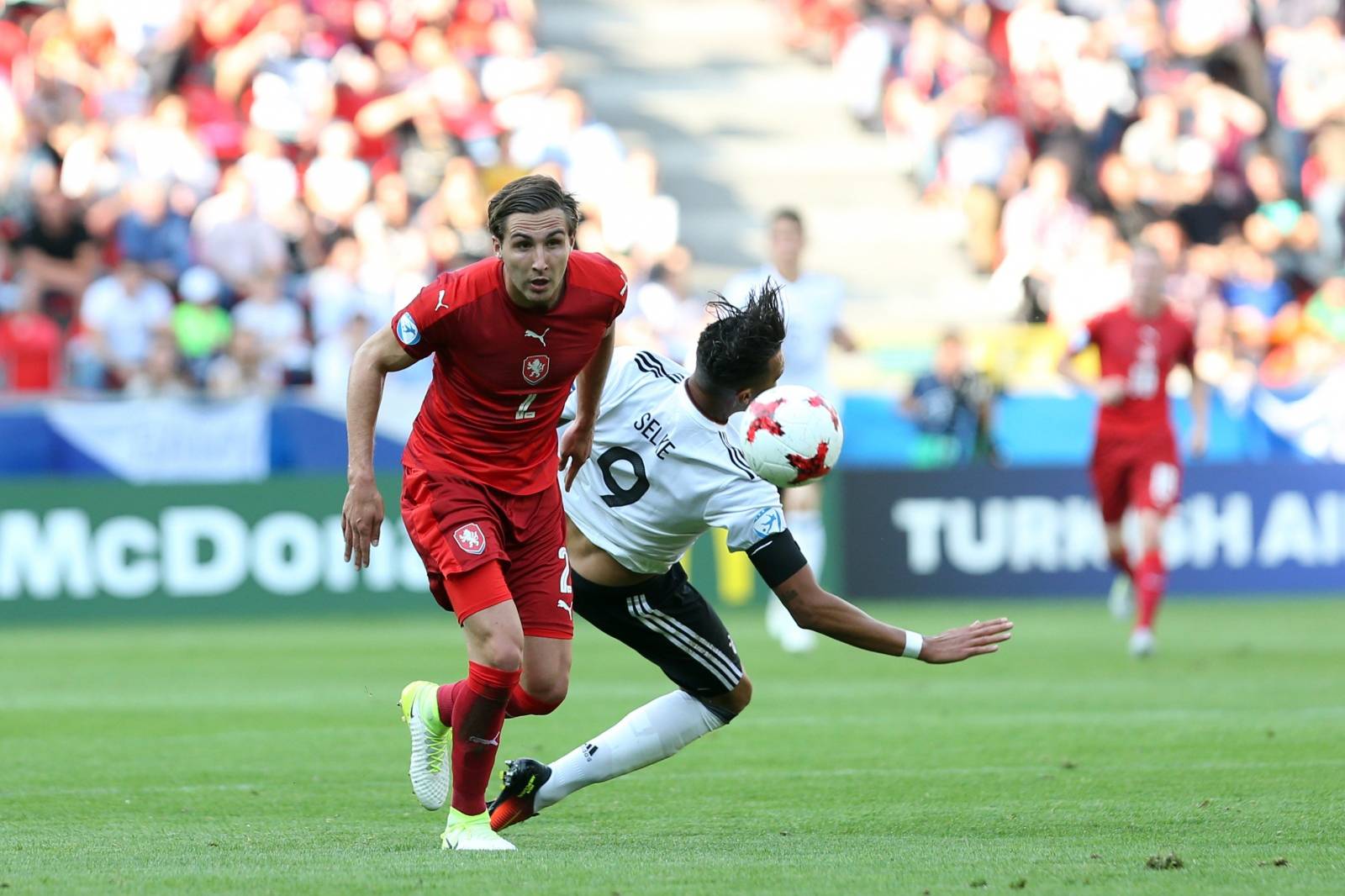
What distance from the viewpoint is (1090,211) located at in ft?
76.5

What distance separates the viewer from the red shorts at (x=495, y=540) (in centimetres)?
633

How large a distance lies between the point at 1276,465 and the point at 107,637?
10.1m

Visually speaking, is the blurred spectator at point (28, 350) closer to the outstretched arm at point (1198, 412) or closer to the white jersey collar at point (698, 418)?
the outstretched arm at point (1198, 412)

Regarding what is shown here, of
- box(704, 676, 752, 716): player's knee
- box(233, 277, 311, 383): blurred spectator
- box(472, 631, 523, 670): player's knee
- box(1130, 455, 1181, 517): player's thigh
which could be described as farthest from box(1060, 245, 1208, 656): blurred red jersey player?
box(472, 631, 523, 670): player's knee

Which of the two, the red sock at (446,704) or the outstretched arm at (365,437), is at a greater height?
the outstretched arm at (365,437)

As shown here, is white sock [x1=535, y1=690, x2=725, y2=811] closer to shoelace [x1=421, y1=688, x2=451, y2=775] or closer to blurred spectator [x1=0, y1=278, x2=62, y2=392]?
shoelace [x1=421, y1=688, x2=451, y2=775]

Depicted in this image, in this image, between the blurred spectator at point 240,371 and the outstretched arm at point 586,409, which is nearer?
the outstretched arm at point 586,409

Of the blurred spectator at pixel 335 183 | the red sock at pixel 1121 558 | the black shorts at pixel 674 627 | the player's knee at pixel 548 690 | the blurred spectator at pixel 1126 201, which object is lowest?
the red sock at pixel 1121 558

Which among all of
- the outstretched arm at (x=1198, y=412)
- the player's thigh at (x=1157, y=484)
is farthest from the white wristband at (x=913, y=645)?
the outstretched arm at (x=1198, y=412)

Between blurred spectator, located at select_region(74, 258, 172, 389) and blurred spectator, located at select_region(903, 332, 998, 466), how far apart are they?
6.36 meters

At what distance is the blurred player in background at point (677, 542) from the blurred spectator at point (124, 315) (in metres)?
10.2

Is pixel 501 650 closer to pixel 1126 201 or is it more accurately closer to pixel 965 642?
pixel 965 642

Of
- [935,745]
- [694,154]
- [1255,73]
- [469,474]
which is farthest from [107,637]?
[1255,73]

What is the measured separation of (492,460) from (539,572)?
1.29 ft
